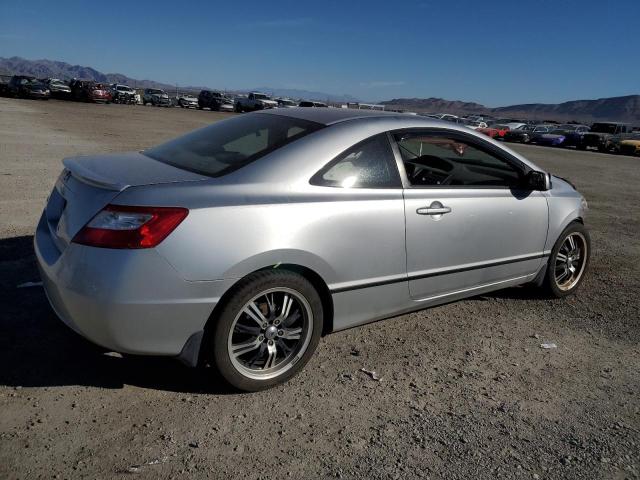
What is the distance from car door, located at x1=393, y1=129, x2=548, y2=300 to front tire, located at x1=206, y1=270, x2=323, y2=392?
83 cm

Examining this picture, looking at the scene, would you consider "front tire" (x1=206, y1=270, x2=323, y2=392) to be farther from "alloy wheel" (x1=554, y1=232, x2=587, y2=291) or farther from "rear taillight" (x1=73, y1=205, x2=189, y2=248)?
"alloy wheel" (x1=554, y1=232, x2=587, y2=291)

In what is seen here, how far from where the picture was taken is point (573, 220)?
4715mm

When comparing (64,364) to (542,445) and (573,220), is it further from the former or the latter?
(573,220)

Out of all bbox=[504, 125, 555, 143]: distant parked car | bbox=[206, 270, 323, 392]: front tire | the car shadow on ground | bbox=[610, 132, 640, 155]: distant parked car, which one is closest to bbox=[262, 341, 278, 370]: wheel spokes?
bbox=[206, 270, 323, 392]: front tire

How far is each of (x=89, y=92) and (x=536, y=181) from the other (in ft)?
157

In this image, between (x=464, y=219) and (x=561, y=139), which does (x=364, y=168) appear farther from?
(x=561, y=139)

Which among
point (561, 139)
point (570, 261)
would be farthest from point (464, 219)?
point (561, 139)

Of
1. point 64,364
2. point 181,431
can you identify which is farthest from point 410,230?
point 64,364

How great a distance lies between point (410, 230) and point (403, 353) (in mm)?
858

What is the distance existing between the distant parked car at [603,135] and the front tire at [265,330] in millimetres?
36685

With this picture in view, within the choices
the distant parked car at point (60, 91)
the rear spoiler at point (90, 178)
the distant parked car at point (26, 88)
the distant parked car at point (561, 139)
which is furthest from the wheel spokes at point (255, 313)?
the distant parked car at point (60, 91)

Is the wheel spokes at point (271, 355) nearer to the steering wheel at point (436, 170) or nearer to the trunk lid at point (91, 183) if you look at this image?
the trunk lid at point (91, 183)

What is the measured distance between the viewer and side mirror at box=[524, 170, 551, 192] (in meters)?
4.18

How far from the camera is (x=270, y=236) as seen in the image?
2855mm
